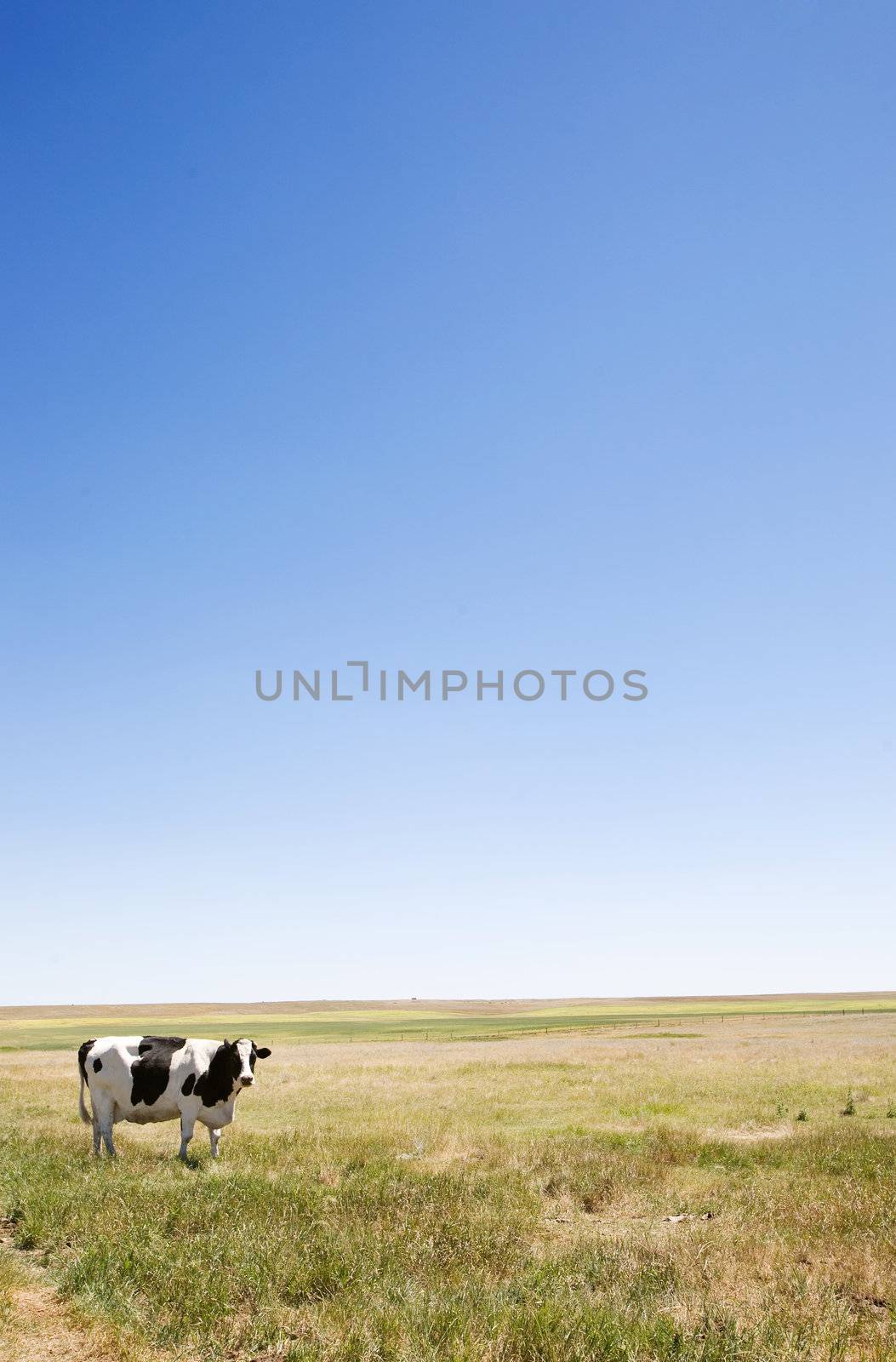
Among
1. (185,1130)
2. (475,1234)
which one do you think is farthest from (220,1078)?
(475,1234)

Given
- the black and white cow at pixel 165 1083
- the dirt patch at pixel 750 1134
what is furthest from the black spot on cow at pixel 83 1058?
the dirt patch at pixel 750 1134

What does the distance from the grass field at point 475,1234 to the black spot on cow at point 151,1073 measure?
0.96m

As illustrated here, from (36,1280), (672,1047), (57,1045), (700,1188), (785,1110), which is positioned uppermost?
(36,1280)

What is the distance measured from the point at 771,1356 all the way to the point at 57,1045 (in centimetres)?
7676

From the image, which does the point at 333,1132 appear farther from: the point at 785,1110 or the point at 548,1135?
the point at 785,1110

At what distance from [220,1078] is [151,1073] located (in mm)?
1371

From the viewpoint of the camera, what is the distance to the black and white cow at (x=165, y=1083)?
1697 centimetres

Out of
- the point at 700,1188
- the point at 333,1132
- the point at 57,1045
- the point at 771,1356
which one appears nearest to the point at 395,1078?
the point at 333,1132

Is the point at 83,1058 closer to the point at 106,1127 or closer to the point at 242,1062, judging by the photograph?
the point at 106,1127

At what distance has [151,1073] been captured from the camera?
1731 centimetres

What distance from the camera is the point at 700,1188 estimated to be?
13.1 metres

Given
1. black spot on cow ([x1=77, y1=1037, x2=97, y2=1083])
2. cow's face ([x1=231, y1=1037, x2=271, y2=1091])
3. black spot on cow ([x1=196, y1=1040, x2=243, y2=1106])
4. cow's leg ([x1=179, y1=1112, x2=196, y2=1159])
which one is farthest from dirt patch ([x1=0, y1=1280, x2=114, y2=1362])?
black spot on cow ([x1=77, y1=1037, x2=97, y2=1083])

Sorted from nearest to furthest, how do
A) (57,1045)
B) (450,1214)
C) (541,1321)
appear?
1. (541,1321)
2. (450,1214)
3. (57,1045)

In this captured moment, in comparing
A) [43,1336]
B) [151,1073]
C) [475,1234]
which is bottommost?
[151,1073]
